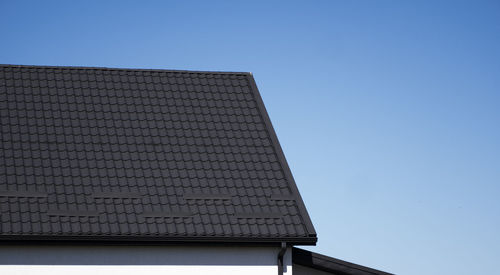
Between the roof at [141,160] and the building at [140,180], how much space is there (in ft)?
0.07

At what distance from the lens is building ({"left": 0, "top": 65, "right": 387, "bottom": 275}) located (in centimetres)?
1325

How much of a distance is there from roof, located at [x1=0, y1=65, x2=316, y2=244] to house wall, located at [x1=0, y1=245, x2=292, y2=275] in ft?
1.14

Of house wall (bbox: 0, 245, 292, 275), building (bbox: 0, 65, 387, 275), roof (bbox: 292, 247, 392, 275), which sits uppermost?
building (bbox: 0, 65, 387, 275)

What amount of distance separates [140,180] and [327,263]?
3755 mm

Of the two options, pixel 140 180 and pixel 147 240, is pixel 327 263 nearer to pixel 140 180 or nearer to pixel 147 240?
pixel 147 240

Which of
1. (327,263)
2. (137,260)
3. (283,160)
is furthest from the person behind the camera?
(283,160)

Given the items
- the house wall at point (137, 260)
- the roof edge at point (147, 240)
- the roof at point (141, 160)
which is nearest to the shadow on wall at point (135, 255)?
the house wall at point (137, 260)

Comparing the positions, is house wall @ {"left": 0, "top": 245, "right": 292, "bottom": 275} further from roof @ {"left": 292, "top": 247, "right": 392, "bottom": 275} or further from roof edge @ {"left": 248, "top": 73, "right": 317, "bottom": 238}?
roof edge @ {"left": 248, "top": 73, "right": 317, "bottom": 238}

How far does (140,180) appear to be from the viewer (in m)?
14.5

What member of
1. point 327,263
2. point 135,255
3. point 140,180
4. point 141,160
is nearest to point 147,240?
point 135,255

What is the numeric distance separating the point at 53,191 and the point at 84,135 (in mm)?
1878

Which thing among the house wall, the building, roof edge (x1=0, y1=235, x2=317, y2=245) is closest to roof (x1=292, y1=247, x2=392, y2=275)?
the building

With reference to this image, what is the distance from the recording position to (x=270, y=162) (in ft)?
50.9

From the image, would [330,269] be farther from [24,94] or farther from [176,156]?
[24,94]
